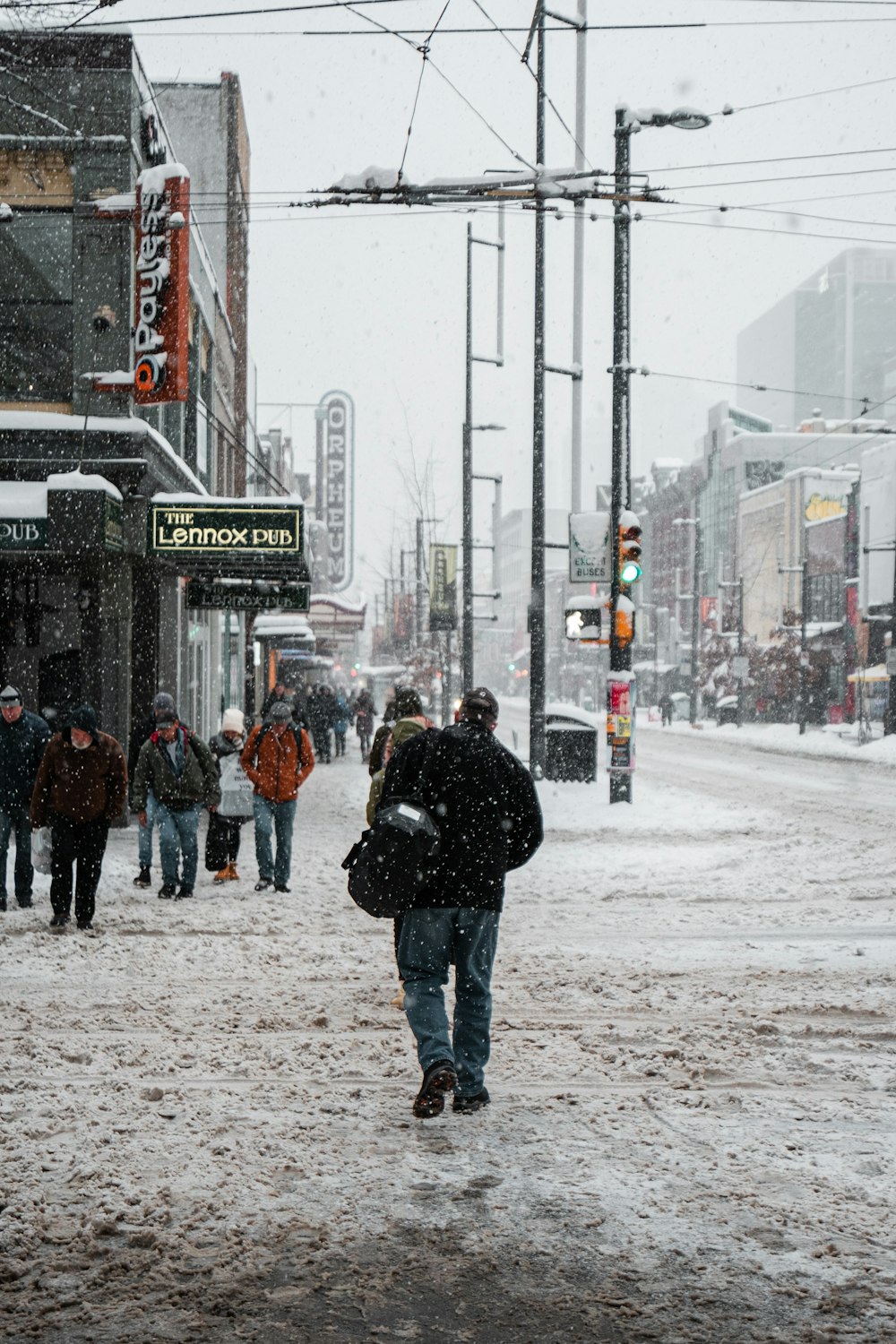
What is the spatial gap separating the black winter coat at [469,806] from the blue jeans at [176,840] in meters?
6.49

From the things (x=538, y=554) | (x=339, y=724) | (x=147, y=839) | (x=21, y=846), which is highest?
(x=538, y=554)

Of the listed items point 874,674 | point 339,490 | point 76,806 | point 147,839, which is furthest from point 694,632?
point 76,806

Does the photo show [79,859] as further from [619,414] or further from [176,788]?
[619,414]

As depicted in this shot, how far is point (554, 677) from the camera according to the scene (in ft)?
427

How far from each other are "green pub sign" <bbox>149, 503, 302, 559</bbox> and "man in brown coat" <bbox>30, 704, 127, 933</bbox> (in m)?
5.93

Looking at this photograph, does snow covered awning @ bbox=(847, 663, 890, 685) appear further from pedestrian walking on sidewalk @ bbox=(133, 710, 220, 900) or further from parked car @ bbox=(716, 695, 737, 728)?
pedestrian walking on sidewalk @ bbox=(133, 710, 220, 900)

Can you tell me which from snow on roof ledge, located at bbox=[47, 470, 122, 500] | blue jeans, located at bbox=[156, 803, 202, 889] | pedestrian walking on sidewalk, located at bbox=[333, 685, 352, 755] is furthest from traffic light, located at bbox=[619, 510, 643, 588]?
pedestrian walking on sidewalk, located at bbox=[333, 685, 352, 755]

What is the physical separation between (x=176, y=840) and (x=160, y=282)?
6916mm

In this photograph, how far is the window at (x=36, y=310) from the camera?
664 inches

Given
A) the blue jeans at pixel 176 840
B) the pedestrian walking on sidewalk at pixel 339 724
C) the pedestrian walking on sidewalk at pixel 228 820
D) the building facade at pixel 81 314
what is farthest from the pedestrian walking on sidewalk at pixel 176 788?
the pedestrian walking on sidewalk at pixel 339 724

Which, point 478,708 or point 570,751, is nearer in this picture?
point 478,708

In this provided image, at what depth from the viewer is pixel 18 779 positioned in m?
12.0

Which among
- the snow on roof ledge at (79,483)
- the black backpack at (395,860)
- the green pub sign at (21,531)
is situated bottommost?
the black backpack at (395,860)

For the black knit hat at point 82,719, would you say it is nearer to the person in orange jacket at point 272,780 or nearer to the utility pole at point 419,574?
the person in orange jacket at point 272,780
